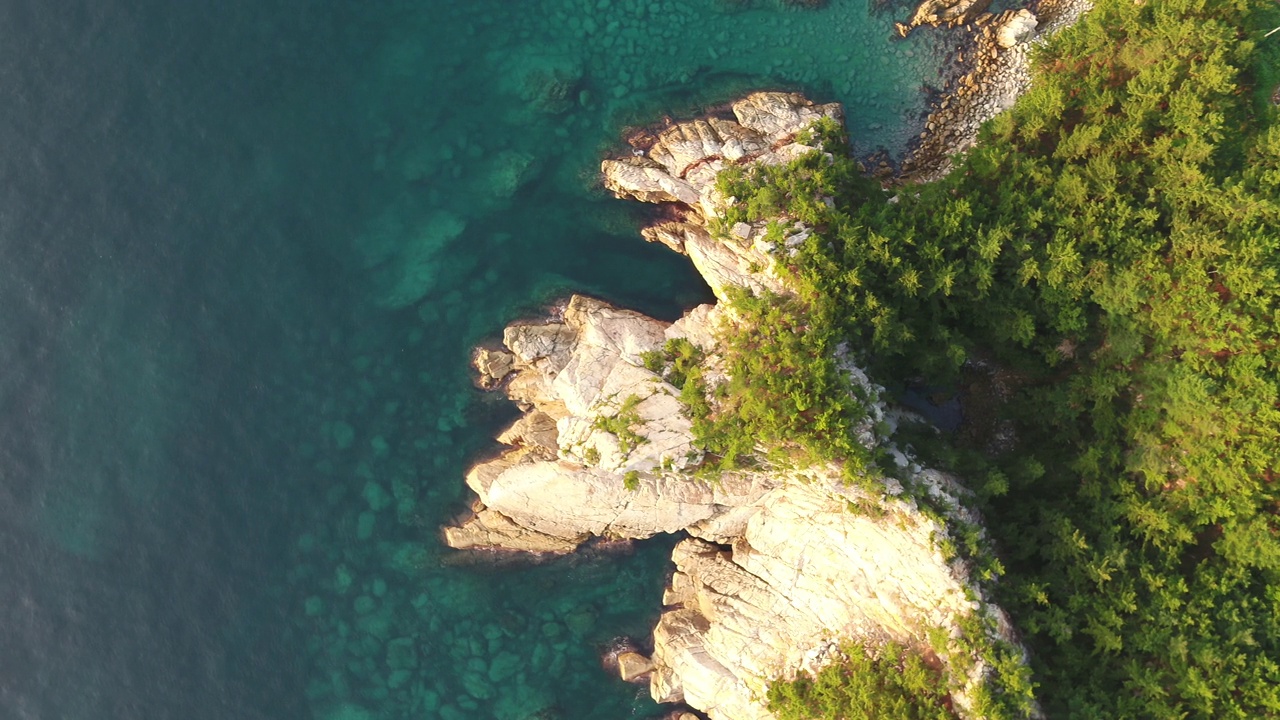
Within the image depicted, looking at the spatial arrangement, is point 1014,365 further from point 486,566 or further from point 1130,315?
point 486,566

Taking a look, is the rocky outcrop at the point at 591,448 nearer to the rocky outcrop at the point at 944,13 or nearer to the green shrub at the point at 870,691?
the green shrub at the point at 870,691

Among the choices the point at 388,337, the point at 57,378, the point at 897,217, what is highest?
the point at 897,217

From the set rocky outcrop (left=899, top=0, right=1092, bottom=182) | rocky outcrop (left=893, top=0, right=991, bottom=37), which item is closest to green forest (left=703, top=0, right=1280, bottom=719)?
rocky outcrop (left=899, top=0, right=1092, bottom=182)

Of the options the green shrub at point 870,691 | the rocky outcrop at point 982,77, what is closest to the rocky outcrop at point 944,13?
the rocky outcrop at point 982,77

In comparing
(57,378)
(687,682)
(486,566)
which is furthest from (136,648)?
(687,682)

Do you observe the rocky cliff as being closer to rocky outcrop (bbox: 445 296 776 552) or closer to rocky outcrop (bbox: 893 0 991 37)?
rocky outcrop (bbox: 445 296 776 552)
